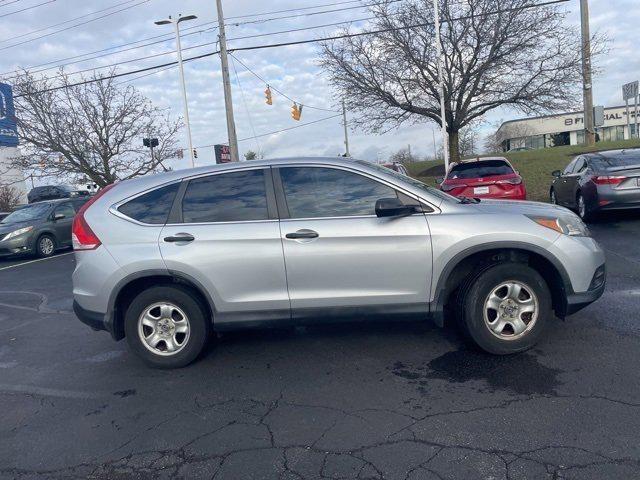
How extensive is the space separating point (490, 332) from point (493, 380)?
48 centimetres

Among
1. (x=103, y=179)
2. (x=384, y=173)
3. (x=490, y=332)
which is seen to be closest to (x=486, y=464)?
(x=490, y=332)

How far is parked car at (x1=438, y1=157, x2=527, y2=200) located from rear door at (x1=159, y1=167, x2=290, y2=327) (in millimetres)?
7118

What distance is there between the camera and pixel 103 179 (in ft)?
79.4

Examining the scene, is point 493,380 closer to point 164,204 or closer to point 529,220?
point 529,220

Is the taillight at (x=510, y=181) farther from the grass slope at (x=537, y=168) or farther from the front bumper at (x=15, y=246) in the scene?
the front bumper at (x=15, y=246)

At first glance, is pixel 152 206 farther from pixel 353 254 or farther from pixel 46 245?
pixel 46 245

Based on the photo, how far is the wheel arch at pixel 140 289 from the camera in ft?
15.0

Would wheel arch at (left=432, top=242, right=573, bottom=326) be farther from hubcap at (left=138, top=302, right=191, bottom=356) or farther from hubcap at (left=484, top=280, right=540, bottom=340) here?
hubcap at (left=138, top=302, right=191, bottom=356)

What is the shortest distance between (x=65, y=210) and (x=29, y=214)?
893mm

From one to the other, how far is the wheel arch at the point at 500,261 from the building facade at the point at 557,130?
62820mm

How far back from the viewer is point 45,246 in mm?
14344

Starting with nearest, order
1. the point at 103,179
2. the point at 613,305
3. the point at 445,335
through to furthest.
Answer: the point at 445,335 → the point at 613,305 → the point at 103,179

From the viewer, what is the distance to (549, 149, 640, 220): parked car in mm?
10258

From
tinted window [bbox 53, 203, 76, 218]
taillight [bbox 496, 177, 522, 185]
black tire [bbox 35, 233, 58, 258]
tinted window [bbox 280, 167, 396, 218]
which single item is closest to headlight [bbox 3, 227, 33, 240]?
black tire [bbox 35, 233, 58, 258]
